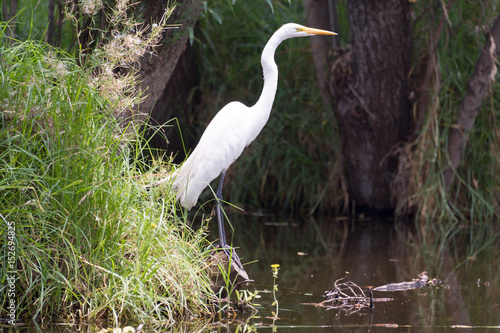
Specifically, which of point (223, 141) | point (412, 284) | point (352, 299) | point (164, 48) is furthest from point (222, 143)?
point (412, 284)

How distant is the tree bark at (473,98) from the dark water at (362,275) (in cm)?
98

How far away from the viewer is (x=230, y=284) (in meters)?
3.69

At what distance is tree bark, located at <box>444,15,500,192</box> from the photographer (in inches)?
253

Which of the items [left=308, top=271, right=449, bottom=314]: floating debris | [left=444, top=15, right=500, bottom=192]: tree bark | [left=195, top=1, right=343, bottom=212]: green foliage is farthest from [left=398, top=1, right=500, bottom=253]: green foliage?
[left=308, top=271, right=449, bottom=314]: floating debris

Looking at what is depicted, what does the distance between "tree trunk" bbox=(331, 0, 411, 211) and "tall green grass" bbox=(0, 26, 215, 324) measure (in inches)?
149

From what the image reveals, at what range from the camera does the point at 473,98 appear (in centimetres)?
658

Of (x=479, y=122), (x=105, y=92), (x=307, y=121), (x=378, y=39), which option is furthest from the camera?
(x=307, y=121)

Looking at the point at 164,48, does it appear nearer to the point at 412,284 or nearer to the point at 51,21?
the point at 51,21

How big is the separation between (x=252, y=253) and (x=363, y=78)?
243 centimetres

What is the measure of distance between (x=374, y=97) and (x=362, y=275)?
275cm

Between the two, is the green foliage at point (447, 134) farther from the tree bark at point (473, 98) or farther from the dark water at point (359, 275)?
the dark water at point (359, 275)

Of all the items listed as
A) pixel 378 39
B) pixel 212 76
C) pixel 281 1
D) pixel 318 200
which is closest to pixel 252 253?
pixel 318 200

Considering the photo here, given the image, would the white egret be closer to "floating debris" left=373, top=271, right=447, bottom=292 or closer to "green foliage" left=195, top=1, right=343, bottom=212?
"floating debris" left=373, top=271, right=447, bottom=292

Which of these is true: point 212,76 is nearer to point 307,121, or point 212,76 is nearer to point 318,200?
point 307,121
